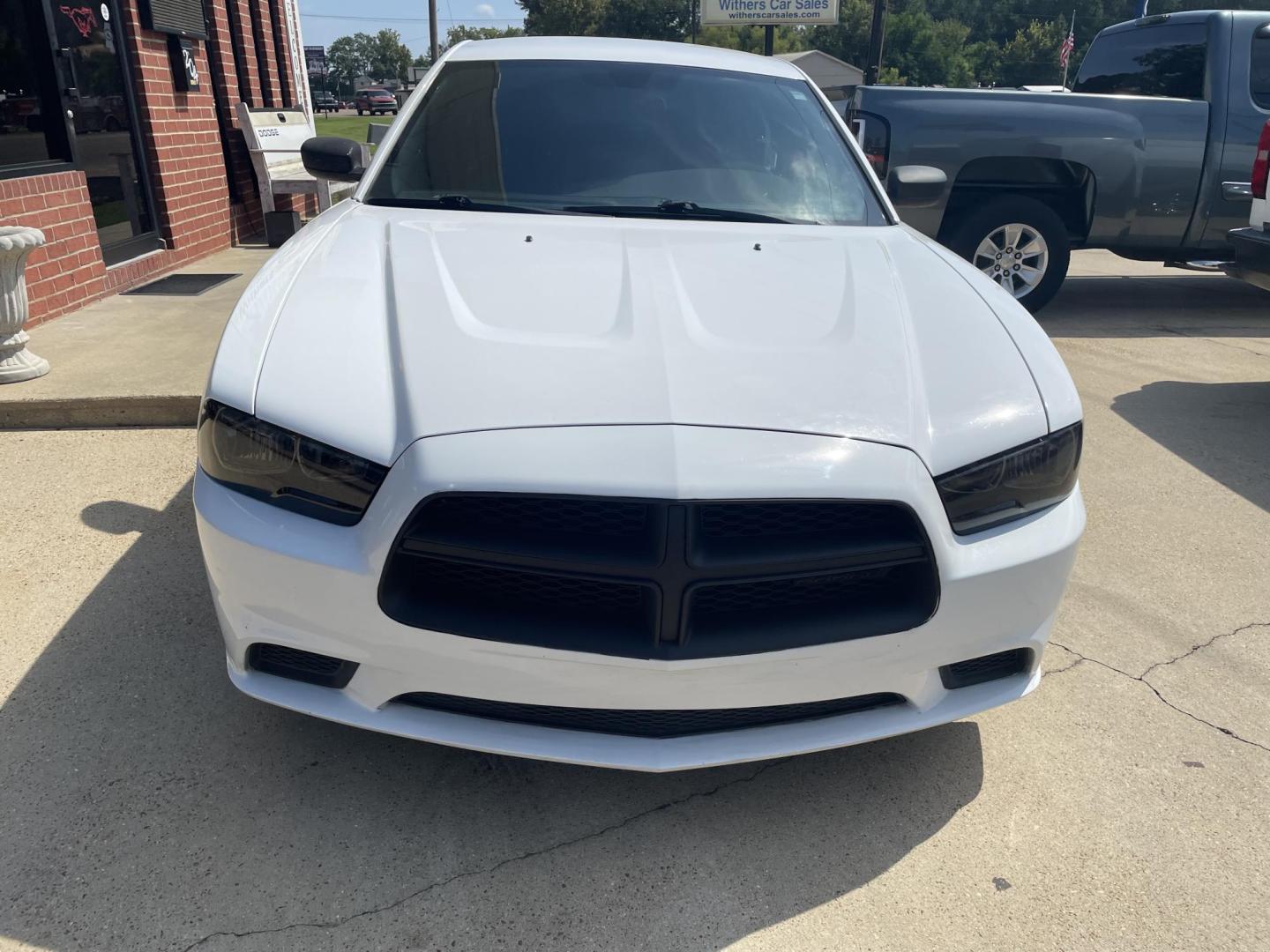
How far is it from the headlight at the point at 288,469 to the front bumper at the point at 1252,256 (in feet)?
17.2

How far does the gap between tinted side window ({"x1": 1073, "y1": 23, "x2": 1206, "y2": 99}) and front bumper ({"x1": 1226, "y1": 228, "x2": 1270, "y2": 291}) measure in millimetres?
2338

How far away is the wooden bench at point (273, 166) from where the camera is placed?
8.64m

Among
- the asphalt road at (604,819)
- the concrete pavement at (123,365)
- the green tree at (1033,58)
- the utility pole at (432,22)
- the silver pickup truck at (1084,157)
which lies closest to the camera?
the asphalt road at (604,819)

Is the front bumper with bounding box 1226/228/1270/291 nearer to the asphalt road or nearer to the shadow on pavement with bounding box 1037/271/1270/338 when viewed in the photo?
the shadow on pavement with bounding box 1037/271/1270/338

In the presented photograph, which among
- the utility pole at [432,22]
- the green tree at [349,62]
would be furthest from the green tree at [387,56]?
the utility pole at [432,22]

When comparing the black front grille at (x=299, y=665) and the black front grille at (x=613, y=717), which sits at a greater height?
the black front grille at (x=299, y=665)

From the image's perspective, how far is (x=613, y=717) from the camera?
76.8 inches

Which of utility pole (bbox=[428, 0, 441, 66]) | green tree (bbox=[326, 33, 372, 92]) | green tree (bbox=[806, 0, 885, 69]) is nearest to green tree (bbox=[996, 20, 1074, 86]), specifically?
green tree (bbox=[806, 0, 885, 69])

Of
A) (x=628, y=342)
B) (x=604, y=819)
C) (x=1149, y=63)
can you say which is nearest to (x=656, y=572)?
(x=628, y=342)

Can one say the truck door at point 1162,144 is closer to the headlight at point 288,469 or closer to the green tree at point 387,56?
the headlight at point 288,469

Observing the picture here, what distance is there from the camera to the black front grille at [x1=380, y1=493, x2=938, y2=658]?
1.78 metres

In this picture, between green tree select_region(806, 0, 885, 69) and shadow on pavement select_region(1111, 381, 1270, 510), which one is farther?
green tree select_region(806, 0, 885, 69)

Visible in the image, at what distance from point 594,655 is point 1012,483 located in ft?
3.12

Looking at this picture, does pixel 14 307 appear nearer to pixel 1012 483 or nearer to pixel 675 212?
pixel 675 212
